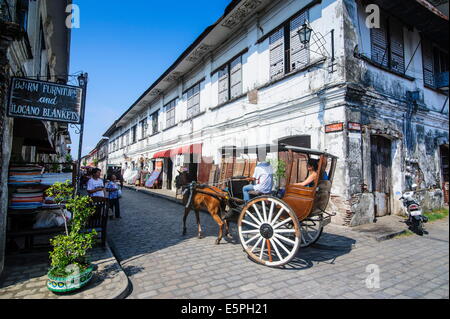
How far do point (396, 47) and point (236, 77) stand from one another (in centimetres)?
619

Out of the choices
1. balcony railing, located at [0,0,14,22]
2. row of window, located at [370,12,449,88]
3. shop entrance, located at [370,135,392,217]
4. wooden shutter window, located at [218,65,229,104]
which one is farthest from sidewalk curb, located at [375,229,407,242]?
wooden shutter window, located at [218,65,229,104]

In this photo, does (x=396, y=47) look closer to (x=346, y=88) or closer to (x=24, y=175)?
(x=346, y=88)

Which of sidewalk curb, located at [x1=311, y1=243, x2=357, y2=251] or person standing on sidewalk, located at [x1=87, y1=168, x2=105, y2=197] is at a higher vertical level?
person standing on sidewalk, located at [x1=87, y1=168, x2=105, y2=197]

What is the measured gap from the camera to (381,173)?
7703mm

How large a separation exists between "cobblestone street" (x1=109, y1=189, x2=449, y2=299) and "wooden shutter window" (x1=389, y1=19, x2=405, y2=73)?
5852mm

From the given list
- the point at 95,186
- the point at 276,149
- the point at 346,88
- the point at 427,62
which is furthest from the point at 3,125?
the point at 427,62

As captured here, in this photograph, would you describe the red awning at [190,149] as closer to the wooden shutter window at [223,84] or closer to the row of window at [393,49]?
the wooden shutter window at [223,84]

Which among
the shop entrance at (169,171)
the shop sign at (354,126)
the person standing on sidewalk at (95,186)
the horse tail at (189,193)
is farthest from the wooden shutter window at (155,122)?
the shop sign at (354,126)

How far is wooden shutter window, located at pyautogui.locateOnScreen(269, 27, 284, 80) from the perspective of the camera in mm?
8508

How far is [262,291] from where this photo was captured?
3.09 meters

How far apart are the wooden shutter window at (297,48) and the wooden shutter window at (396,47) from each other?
3.12 meters

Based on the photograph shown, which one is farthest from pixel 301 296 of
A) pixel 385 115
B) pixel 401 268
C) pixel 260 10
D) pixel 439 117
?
pixel 439 117

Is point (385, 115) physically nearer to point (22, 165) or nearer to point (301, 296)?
point (301, 296)

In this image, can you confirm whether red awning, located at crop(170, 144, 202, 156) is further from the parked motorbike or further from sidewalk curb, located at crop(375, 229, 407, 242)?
the parked motorbike
